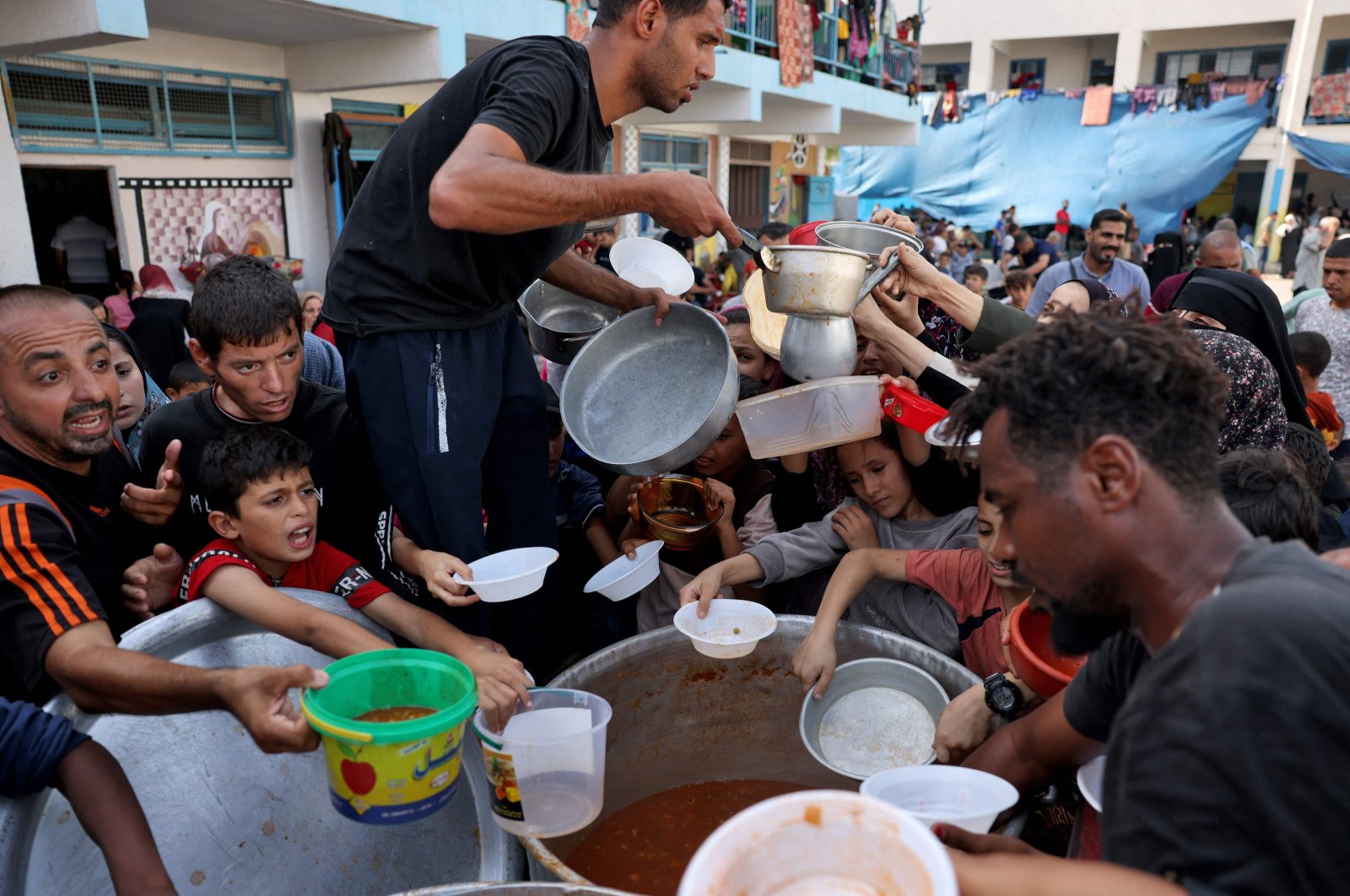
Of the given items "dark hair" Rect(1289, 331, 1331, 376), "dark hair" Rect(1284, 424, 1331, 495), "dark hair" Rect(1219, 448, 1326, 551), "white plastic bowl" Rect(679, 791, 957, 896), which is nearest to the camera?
"white plastic bowl" Rect(679, 791, 957, 896)

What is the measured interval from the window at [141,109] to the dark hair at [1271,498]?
7.29 metres

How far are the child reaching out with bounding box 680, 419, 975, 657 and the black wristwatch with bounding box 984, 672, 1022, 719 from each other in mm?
560

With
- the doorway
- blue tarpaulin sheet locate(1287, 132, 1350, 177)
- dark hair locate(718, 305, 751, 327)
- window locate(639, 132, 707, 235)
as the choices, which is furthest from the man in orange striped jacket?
blue tarpaulin sheet locate(1287, 132, 1350, 177)

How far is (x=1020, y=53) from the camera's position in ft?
78.9

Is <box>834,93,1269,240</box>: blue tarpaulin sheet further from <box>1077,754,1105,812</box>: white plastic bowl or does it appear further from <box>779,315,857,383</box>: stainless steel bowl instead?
<box>1077,754,1105,812</box>: white plastic bowl

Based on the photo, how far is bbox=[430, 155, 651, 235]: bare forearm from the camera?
1672 millimetres

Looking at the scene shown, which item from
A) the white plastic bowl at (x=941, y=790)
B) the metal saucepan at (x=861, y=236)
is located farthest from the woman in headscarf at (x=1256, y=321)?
the white plastic bowl at (x=941, y=790)

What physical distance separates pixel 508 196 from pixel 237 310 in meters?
0.92

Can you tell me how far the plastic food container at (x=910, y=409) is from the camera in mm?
2344

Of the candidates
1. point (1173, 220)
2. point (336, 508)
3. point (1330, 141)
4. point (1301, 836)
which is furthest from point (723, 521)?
point (1330, 141)

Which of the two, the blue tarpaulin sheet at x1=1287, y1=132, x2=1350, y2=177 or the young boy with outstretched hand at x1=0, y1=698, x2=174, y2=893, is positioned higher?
the blue tarpaulin sheet at x1=1287, y1=132, x2=1350, y2=177

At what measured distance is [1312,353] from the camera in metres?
4.89

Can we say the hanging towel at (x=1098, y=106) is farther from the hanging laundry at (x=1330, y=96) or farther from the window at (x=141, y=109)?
the window at (x=141, y=109)

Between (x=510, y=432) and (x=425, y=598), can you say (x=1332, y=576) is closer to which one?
(x=510, y=432)
